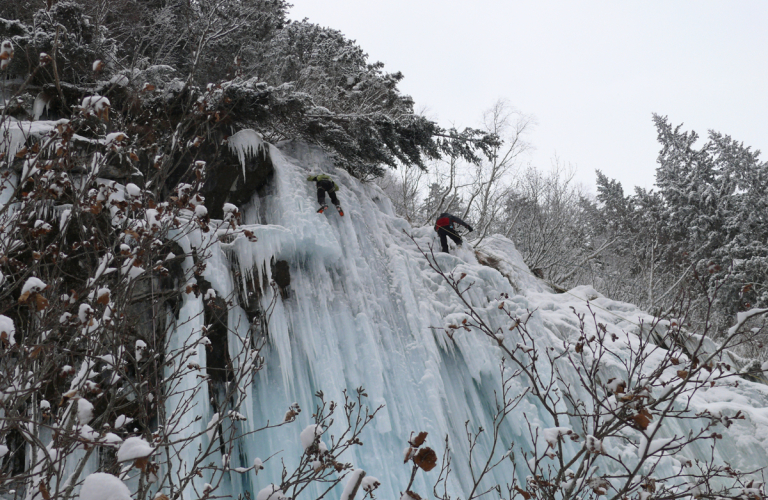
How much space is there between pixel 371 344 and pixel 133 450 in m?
3.98

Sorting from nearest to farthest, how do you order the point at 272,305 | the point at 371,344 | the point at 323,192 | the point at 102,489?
1. the point at 102,489
2. the point at 272,305
3. the point at 371,344
4. the point at 323,192

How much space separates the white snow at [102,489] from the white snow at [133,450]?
0.06 meters

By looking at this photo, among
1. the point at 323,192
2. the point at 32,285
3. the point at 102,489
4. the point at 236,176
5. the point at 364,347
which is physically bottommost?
the point at 102,489

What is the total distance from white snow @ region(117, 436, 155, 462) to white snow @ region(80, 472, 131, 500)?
56mm

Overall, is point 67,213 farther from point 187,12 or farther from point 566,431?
point 187,12

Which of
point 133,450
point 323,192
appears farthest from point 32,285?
Answer: point 323,192

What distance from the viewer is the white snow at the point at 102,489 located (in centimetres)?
101

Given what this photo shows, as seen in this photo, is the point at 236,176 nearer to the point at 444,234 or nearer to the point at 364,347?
the point at 364,347

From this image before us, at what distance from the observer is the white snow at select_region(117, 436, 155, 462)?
109cm

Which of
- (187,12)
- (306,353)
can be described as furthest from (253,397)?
(187,12)

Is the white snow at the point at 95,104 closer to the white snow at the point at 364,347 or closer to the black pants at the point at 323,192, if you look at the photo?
the white snow at the point at 364,347

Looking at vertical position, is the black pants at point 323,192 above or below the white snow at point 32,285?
above

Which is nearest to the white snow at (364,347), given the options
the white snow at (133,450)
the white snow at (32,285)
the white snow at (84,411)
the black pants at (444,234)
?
the black pants at (444,234)

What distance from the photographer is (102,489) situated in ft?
3.38
